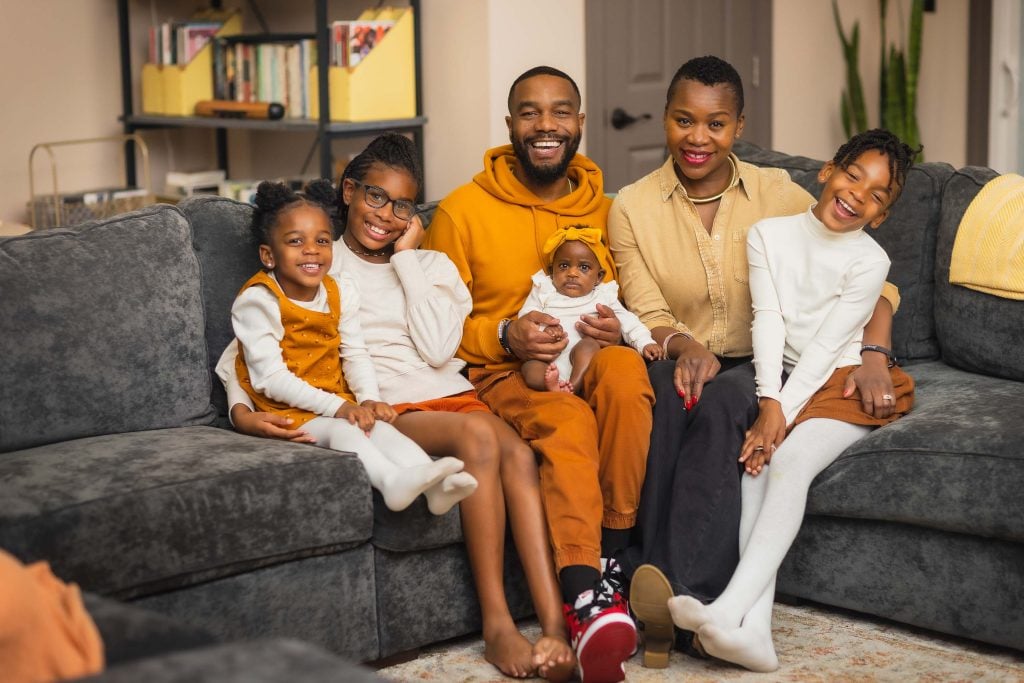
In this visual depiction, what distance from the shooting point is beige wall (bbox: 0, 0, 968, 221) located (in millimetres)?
4168

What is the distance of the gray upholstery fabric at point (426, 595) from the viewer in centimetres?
235

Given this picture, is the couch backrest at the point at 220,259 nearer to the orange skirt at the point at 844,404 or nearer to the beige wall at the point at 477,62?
the orange skirt at the point at 844,404

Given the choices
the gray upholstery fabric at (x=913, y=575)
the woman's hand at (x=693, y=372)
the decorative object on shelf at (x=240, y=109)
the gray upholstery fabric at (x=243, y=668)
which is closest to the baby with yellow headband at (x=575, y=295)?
the woman's hand at (x=693, y=372)

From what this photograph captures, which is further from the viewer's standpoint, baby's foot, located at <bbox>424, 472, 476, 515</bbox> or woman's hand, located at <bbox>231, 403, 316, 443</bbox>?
woman's hand, located at <bbox>231, 403, 316, 443</bbox>

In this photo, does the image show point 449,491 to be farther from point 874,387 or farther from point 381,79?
point 381,79

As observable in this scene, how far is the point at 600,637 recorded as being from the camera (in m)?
2.17

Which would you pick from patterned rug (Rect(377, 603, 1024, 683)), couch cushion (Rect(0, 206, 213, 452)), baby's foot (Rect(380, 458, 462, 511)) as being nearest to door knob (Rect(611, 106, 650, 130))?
couch cushion (Rect(0, 206, 213, 452))

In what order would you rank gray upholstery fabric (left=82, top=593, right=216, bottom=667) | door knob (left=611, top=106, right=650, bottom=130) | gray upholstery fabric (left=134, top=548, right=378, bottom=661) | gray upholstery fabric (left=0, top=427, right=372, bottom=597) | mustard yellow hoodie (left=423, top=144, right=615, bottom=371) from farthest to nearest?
door knob (left=611, top=106, right=650, bottom=130)
mustard yellow hoodie (left=423, top=144, right=615, bottom=371)
gray upholstery fabric (left=134, top=548, right=378, bottom=661)
gray upholstery fabric (left=0, top=427, right=372, bottom=597)
gray upholstery fabric (left=82, top=593, right=216, bottom=667)

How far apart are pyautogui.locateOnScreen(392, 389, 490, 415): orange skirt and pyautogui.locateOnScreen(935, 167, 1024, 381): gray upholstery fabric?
1.12 metres

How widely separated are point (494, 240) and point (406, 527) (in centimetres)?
76

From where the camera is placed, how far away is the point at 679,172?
286 centimetres

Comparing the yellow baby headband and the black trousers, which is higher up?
the yellow baby headband

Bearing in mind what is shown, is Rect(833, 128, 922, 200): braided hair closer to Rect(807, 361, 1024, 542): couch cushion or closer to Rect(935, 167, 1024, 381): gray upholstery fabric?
Rect(935, 167, 1024, 381): gray upholstery fabric

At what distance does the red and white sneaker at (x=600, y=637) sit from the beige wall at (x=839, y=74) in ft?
11.4
